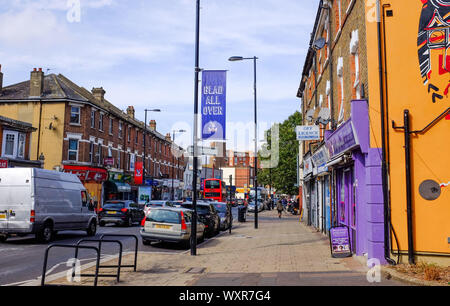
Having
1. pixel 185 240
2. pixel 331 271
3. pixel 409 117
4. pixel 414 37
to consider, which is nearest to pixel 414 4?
pixel 414 37

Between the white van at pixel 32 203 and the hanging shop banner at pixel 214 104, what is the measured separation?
239 inches

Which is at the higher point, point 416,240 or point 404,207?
point 404,207

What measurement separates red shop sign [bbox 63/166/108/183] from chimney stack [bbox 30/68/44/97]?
666 centimetres

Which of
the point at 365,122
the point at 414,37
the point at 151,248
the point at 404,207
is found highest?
the point at 414,37

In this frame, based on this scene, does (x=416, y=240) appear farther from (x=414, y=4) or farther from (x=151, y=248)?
(x=151, y=248)

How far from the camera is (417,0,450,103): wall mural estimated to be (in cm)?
849

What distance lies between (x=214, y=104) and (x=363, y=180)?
5209 mm

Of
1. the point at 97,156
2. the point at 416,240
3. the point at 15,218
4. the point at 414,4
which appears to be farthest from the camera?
the point at 97,156

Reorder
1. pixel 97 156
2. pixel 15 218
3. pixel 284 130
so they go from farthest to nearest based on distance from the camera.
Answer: pixel 284 130, pixel 97 156, pixel 15 218

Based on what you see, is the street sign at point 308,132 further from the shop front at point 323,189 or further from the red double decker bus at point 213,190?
the red double decker bus at point 213,190

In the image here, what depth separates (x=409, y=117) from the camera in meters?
8.63

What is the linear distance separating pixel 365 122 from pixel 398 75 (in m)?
1.25

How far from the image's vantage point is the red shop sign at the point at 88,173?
3193 cm

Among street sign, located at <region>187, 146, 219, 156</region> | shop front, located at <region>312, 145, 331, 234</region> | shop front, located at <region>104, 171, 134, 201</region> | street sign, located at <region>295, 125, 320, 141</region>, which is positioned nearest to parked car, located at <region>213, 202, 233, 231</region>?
shop front, located at <region>312, 145, 331, 234</region>
